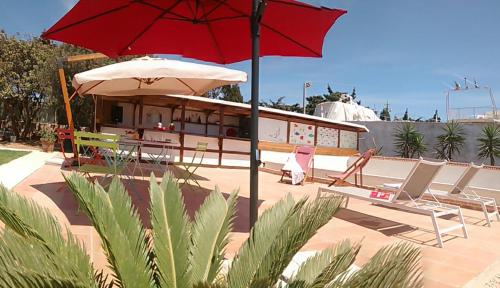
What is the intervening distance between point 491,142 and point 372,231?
60.7 feet

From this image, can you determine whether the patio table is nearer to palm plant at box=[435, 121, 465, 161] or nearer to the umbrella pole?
the umbrella pole

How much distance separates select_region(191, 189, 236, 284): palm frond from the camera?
6.00 feet

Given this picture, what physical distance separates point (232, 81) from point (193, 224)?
396cm

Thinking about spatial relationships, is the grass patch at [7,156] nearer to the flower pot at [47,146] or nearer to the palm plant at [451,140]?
the flower pot at [47,146]

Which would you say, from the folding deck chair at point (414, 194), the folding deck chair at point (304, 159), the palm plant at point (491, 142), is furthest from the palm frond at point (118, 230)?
the palm plant at point (491, 142)

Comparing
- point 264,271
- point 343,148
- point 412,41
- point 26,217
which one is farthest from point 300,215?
point 343,148

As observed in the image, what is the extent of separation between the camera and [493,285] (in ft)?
10.5

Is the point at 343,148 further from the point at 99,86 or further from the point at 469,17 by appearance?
the point at 99,86

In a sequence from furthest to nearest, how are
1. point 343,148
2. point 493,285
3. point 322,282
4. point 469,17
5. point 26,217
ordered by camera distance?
point 343,148 → point 469,17 → point 493,285 → point 26,217 → point 322,282

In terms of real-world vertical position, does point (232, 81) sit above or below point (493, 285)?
above

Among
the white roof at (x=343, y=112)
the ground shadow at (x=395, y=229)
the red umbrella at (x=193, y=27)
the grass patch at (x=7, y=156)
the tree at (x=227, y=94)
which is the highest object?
the tree at (x=227, y=94)

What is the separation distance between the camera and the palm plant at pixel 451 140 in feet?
70.4

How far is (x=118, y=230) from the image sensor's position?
1.70 m

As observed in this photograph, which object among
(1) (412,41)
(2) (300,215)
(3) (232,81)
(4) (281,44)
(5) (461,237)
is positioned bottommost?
(5) (461,237)
